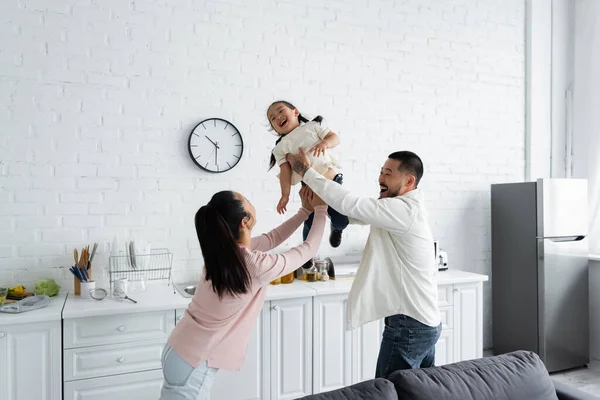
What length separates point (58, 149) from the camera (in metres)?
3.07

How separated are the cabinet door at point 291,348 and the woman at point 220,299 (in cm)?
108

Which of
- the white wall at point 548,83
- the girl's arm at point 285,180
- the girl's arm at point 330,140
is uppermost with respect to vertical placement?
the white wall at point 548,83

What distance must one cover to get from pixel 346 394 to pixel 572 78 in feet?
14.2

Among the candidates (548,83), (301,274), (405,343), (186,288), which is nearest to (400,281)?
(405,343)

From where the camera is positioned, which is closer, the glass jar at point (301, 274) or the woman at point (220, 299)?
the woman at point (220, 299)

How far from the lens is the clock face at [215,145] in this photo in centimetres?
340

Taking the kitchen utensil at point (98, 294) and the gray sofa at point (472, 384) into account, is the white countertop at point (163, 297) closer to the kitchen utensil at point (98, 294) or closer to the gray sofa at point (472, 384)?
the kitchen utensil at point (98, 294)

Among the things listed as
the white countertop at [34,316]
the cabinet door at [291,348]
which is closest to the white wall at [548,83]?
the cabinet door at [291,348]

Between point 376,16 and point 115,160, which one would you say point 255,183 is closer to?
point 115,160

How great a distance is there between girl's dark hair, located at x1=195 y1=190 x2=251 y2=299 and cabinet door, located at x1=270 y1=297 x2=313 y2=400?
1.22 m

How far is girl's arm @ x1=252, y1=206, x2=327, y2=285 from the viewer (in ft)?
6.16

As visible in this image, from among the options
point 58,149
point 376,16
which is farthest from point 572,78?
point 58,149

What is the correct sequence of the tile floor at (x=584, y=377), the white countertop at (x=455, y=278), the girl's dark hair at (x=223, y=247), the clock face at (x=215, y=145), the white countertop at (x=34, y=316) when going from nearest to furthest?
the girl's dark hair at (x=223, y=247) < the white countertop at (x=34, y=316) < the clock face at (x=215, y=145) < the white countertop at (x=455, y=278) < the tile floor at (x=584, y=377)

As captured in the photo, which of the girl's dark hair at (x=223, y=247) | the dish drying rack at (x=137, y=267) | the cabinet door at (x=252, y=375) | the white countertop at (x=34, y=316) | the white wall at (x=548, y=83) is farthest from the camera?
the white wall at (x=548, y=83)
